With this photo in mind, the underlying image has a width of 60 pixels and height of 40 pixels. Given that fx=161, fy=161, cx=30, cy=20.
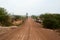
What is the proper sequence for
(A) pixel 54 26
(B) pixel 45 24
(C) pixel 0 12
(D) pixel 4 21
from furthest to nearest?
(C) pixel 0 12, (D) pixel 4 21, (B) pixel 45 24, (A) pixel 54 26

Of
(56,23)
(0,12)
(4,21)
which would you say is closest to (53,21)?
(56,23)

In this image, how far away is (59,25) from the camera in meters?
43.7

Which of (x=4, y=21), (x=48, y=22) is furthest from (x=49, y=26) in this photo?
(x=4, y=21)

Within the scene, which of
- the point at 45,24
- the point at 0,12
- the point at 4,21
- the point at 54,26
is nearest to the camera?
the point at 54,26

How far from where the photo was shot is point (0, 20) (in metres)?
59.8

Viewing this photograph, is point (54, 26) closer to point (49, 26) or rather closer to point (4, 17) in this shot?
point (49, 26)

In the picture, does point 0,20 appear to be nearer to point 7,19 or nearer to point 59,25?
point 7,19

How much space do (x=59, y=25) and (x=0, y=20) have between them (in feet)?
81.8

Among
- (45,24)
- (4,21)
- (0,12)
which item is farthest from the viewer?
(0,12)

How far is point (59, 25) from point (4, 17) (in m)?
24.7

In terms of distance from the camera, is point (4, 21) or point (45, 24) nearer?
point (45, 24)

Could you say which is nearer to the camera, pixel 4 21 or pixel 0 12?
pixel 4 21

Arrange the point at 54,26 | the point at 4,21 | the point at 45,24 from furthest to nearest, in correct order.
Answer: the point at 4,21
the point at 45,24
the point at 54,26

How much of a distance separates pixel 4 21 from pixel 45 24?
19.4 meters
